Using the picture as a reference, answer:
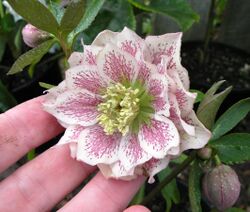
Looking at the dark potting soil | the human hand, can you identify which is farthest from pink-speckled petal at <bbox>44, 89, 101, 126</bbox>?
the dark potting soil

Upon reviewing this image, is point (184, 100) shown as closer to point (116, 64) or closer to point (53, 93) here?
point (116, 64)

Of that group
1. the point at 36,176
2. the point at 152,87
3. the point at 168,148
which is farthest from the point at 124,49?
the point at 36,176

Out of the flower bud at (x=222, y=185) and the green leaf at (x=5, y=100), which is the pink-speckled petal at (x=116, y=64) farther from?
the green leaf at (x=5, y=100)

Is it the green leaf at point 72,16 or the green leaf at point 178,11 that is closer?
the green leaf at point 72,16

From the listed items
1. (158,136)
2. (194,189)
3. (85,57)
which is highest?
(85,57)

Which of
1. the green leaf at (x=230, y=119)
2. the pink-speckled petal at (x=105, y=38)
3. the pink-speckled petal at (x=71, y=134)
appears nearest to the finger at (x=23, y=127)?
the pink-speckled petal at (x=71, y=134)

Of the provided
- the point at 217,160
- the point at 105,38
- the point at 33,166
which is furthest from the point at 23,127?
the point at 217,160

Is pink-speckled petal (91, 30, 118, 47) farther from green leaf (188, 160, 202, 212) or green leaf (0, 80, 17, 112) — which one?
green leaf (0, 80, 17, 112)
